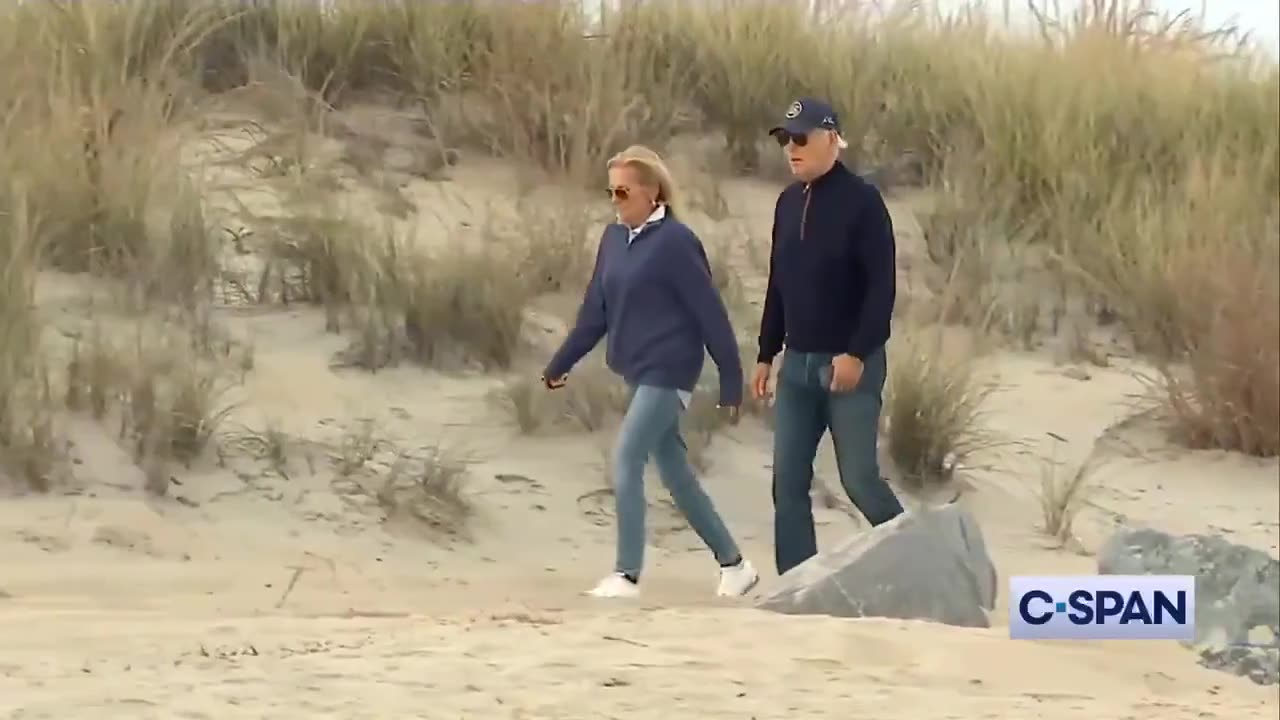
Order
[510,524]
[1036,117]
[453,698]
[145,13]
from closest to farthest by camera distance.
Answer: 1. [453,698]
2. [510,524]
3. [145,13]
4. [1036,117]

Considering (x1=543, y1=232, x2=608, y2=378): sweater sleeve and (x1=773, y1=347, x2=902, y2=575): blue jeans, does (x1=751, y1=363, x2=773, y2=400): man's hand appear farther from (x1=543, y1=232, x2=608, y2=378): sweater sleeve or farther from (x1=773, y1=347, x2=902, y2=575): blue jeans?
(x1=543, y1=232, x2=608, y2=378): sweater sleeve

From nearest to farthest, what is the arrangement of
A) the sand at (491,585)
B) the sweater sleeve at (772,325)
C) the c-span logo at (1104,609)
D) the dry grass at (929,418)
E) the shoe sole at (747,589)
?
the sand at (491,585) < the c-span logo at (1104,609) < the sweater sleeve at (772,325) < the shoe sole at (747,589) < the dry grass at (929,418)

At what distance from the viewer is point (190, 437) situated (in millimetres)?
5992

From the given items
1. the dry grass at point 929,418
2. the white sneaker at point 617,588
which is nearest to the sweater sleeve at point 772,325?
the white sneaker at point 617,588

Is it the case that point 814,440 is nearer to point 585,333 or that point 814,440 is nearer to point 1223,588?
point 585,333

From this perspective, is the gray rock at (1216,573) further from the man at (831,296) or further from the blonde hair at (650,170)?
the blonde hair at (650,170)

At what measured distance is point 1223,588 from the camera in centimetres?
533

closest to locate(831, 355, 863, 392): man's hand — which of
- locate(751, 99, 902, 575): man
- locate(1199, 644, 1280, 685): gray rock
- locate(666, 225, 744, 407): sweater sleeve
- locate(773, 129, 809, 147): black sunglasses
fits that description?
locate(751, 99, 902, 575): man

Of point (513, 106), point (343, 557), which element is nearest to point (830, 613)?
point (343, 557)

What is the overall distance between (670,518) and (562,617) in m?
2.01

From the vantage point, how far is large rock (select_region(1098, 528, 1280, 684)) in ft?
15.9

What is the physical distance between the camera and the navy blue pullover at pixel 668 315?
5.04 m

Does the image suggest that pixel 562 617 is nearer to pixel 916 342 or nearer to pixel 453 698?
pixel 453 698

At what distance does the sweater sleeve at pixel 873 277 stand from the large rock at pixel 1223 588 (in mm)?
1299
